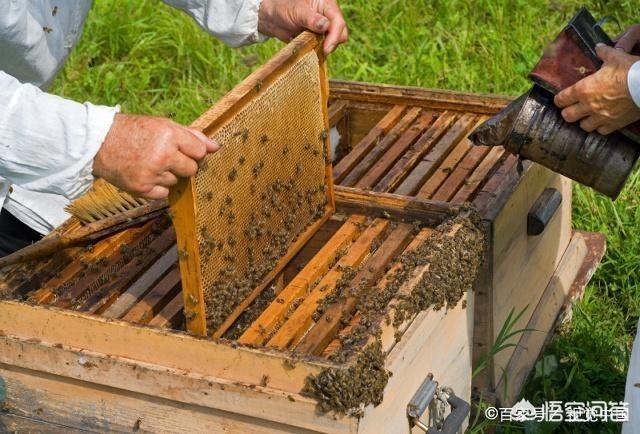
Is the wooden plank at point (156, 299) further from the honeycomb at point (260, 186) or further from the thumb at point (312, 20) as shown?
the thumb at point (312, 20)

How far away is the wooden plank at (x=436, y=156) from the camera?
3.27 m

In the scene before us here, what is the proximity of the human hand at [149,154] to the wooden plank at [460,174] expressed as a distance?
1.03m

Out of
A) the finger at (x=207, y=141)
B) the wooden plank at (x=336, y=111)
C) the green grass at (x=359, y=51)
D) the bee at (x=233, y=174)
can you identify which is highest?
the green grass at (x=359, y=51)

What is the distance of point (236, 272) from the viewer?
8.79 feet

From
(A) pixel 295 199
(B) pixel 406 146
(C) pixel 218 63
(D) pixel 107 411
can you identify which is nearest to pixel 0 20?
(A) pixel 295 199

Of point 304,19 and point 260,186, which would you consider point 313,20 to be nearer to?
point 304,19

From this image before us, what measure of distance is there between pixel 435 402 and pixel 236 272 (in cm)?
62

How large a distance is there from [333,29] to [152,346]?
3.77 feet

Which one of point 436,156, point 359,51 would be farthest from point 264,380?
point 359,51

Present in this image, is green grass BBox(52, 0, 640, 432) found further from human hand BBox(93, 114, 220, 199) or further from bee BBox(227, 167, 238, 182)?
human hand BBox(93, 114, 220, 199)

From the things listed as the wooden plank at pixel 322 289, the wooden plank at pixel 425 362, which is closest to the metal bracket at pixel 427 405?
the wooden plank at pixel 425 362

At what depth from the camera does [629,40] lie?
2.82 meters

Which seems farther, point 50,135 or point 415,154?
point 415,154

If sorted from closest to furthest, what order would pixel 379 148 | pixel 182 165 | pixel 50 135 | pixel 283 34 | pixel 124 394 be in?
1. pixel 182 165
2. pixel 50 135
3. pixel 124 394
4. pixel 283 34
5. pixel 379 148
